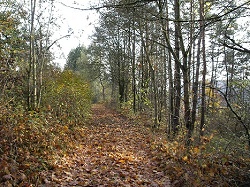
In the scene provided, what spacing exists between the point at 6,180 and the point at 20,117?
248 centimetres

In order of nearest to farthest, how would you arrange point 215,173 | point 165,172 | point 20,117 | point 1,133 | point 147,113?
point 215,173, point 1,133, point 165,172, point 20,117, point 147,113

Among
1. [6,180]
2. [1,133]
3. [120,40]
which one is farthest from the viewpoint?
[120,40]

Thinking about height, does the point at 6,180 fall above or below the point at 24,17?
below

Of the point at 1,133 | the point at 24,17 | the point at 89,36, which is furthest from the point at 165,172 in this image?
the point at 89,36

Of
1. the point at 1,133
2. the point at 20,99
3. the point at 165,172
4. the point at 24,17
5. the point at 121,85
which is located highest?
the point at 24,17

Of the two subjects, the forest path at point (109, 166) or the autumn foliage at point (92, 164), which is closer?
the autumn foliage at point (92, 164)

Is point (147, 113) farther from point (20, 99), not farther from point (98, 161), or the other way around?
point (98, 161)

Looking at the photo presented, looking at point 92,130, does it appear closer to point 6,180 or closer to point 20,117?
point 20,117

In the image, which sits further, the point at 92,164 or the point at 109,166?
the point at 92,164

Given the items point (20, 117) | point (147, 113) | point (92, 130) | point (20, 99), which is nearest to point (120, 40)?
point (147, 113)

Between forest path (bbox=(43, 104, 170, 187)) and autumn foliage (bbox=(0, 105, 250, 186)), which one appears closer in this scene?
autumn foliage (bbox=(0, 105, 250, 186))

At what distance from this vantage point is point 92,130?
36.0 feet

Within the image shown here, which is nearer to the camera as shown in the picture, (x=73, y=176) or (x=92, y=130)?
(x=73, y=176)

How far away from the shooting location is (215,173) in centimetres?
448
